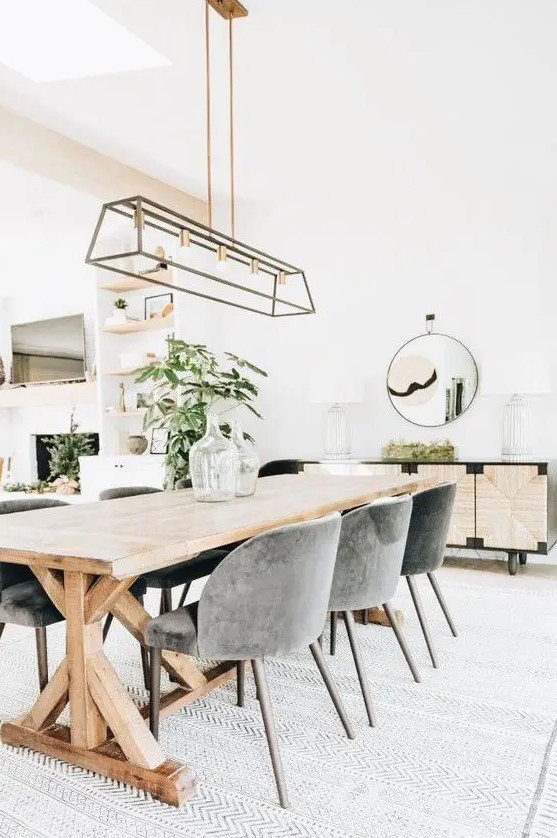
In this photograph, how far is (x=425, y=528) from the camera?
112 inches

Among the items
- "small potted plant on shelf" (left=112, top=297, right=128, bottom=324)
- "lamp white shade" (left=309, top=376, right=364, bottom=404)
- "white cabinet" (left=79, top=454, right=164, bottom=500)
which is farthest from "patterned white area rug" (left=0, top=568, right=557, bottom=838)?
"small potted plant on shelf" (left=112, top=297, right=128, bottom=324)

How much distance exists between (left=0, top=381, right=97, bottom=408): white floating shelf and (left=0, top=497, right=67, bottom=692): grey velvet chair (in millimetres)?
4142

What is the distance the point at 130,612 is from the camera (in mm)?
2199

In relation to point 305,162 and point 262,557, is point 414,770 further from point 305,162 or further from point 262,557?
point 305,162

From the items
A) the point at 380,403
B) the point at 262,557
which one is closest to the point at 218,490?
the point at 262,557

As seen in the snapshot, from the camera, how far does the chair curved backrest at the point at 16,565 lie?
2502 mm

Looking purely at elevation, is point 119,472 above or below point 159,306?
below

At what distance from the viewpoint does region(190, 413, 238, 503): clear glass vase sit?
2797 mm

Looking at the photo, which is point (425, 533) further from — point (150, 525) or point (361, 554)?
point (150, 525)

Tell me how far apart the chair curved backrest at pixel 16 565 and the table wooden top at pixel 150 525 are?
0.22 metres

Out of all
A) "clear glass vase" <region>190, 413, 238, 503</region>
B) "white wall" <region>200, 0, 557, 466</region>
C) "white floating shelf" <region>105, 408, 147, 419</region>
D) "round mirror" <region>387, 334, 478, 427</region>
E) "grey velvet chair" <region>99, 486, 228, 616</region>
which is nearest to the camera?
"grey velvet chair" <region>99, 486, 228, 616</region>

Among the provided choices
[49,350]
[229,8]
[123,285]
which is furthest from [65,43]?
[49,350]

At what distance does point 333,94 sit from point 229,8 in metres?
1.03

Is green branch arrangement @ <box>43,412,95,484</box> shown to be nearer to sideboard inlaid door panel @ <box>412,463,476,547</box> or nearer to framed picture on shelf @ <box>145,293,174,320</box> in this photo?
framed picture on shelf @ <box>145,293,174,320</box>
